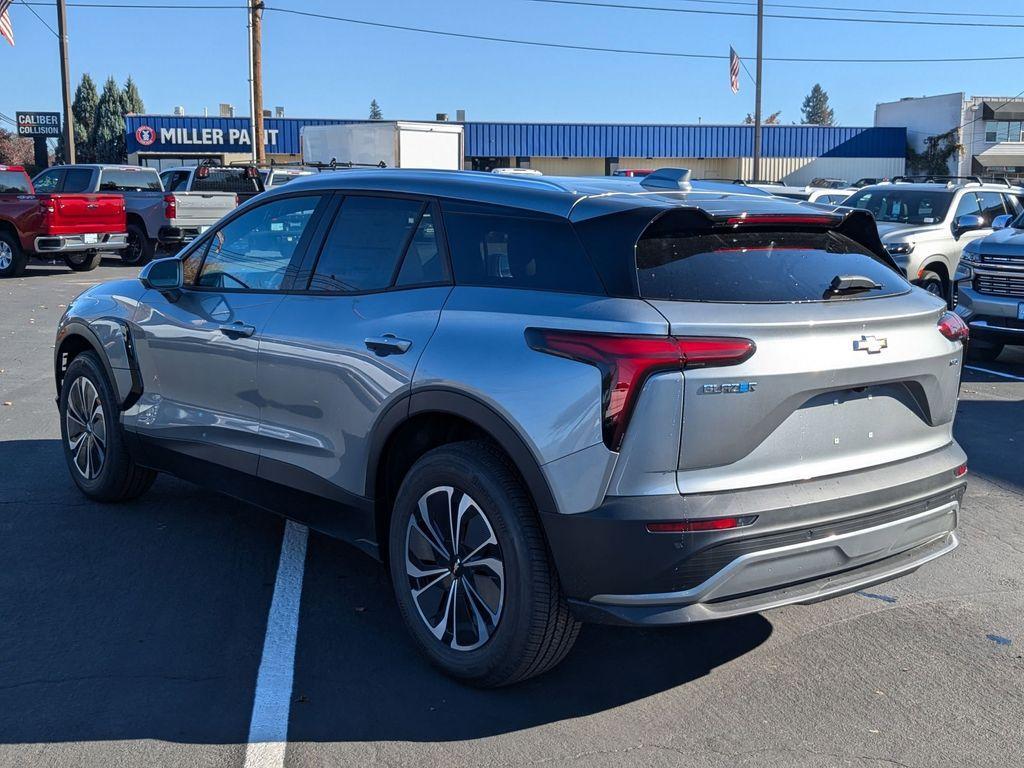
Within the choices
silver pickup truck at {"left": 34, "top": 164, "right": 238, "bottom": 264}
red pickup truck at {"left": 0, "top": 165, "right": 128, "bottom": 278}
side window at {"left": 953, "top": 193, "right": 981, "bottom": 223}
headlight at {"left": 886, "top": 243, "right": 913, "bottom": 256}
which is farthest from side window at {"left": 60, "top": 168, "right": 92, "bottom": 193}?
side window at {"left": 953, "top": 193, "right": 981, "bottom": 223}

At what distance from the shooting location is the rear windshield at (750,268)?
3646 millimetres

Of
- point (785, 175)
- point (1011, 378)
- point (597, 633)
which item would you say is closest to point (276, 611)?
point (597, 633)

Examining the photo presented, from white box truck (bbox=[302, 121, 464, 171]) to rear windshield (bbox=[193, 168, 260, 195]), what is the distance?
365 cm

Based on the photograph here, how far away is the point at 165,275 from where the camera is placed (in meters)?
5.55

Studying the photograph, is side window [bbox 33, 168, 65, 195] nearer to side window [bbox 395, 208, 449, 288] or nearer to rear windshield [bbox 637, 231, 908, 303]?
side window [bbox 395, 208, 449, 288]

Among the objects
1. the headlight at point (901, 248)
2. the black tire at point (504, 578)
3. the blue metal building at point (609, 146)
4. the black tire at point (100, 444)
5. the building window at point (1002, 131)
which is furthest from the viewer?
the building window at point (1002, 131)

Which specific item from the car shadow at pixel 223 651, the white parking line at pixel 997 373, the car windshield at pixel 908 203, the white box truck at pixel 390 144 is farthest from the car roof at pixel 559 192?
the white box truck at pixel 390 144

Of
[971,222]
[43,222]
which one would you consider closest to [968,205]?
[971,222]

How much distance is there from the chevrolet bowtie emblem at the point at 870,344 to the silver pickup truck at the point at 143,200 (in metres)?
20.6

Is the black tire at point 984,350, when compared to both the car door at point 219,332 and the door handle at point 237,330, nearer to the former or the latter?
the car door at point 219,332

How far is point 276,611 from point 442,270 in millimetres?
1652

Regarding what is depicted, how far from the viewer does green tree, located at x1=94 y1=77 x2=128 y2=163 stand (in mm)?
79062

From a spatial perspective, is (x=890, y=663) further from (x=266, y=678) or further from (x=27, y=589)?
(x=27, y=589)

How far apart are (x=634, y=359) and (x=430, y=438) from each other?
1.10 m
